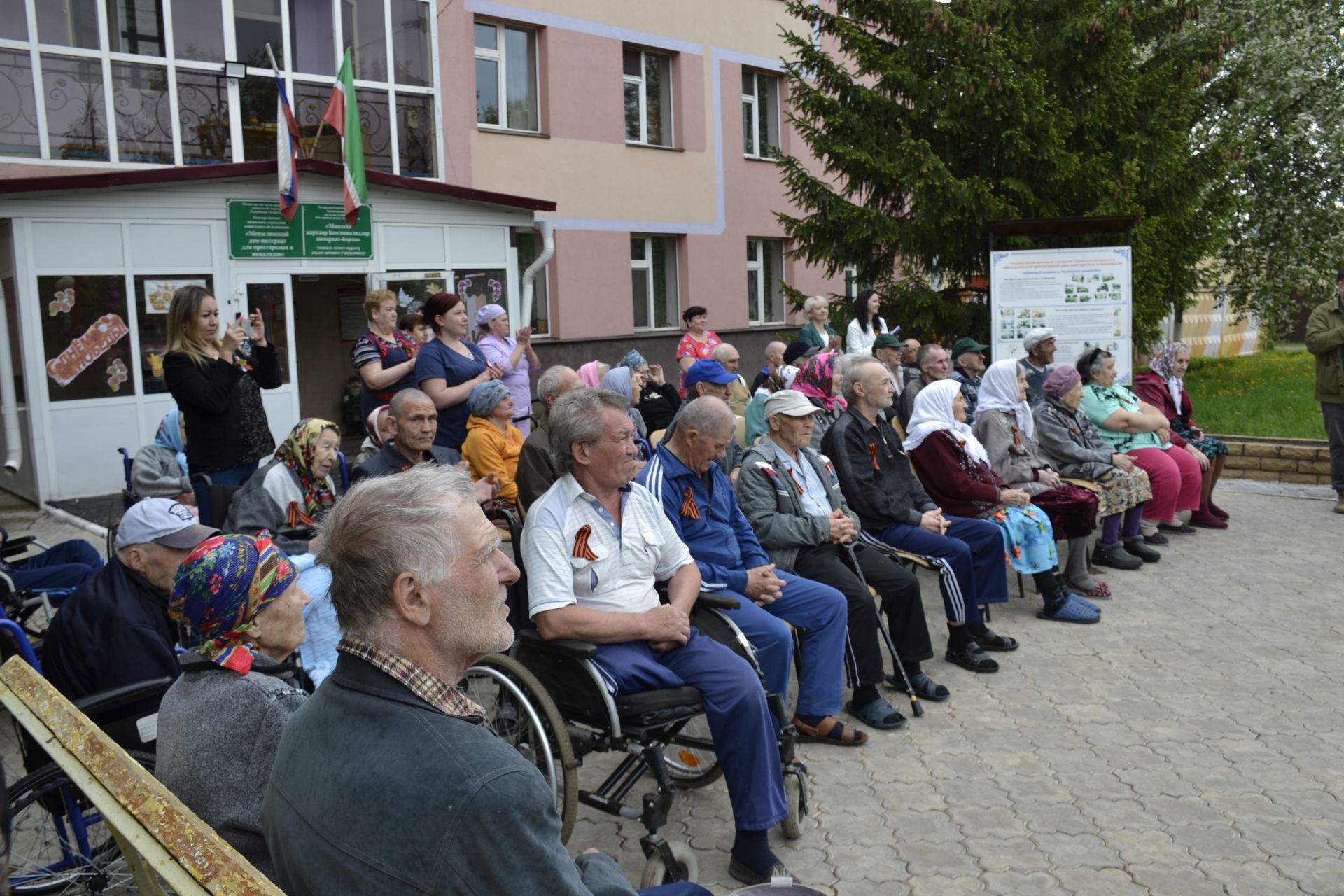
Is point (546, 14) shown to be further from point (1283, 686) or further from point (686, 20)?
point (1283, 686)

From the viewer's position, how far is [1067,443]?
7.89 m

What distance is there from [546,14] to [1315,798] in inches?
604

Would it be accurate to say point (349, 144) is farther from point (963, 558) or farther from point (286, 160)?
point (963, 558)

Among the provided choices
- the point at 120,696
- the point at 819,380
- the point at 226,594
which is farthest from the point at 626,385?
the point at 226,594

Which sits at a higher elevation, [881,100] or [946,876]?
[881,100]

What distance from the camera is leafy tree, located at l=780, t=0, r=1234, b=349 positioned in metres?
13.5

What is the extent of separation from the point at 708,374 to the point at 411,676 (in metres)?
5.65

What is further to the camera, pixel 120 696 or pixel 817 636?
pixel 817 636

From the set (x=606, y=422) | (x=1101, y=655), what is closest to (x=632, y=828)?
(x=606, y=422)

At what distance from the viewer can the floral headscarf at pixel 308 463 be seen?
4.95 meters

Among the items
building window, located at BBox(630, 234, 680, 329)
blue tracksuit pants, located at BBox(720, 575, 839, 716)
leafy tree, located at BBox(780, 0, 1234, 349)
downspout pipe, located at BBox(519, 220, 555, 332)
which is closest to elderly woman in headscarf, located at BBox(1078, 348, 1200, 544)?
blue tracksuit pants, located at BBox(720, 575, 839, 716)

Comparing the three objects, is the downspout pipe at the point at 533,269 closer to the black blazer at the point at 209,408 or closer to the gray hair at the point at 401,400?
the black blazer at the point at 209,408

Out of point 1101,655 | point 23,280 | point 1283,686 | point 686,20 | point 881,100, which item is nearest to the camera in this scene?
point 1283,686

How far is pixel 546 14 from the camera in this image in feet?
54.5
